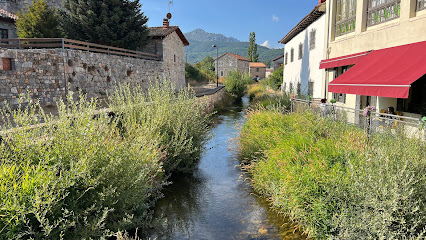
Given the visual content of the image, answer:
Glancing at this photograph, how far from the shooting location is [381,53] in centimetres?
877

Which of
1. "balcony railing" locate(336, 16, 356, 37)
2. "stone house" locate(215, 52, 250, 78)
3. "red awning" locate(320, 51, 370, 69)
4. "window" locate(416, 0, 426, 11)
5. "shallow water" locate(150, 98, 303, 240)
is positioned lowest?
"shallow water" locate(150, 98, 303, 240)

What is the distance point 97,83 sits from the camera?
16.6 meters

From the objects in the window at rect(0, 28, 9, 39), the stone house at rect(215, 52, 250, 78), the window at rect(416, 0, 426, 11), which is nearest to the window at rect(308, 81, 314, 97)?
the window at rect(416, 0, 426, 11)

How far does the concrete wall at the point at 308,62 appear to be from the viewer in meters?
14.0

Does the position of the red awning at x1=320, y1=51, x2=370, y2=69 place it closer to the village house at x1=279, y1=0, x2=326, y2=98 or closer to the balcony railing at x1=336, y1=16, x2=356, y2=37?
the balcony railing at x1=336, y1=16, x2=356, y2=37

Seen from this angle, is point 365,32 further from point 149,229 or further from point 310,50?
point 149,229

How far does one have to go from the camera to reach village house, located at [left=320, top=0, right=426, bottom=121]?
687 cm

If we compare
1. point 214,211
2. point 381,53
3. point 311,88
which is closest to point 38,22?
point 311,88

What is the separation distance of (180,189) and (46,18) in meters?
17.3

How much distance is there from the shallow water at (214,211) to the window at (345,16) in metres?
7.59

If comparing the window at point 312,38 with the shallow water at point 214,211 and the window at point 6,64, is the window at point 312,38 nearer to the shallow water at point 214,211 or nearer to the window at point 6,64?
the shallow water at point 214,211

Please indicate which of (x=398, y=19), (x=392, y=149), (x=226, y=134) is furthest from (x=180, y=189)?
(x=398, y=19)

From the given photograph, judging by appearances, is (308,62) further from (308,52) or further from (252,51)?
(252,51)

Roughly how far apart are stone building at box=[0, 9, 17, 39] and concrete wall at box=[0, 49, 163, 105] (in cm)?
824
